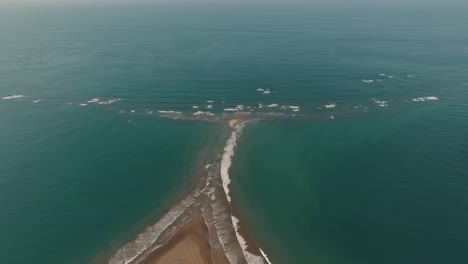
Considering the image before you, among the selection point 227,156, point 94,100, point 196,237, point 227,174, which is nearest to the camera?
point 196,237

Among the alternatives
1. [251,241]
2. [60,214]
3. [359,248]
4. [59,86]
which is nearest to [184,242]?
[251,241]

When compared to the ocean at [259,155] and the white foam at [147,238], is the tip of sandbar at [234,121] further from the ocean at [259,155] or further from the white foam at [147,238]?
the white foam at [147,238]

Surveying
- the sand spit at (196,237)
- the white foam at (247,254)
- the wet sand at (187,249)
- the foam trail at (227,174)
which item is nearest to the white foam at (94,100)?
the foam trail at (227,174)

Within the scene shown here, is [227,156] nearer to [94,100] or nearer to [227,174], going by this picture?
[227,174]

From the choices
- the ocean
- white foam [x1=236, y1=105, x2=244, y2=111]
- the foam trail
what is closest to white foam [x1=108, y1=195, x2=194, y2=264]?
the ocean

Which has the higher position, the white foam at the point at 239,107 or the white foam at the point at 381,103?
the white foam at the point at 381,103

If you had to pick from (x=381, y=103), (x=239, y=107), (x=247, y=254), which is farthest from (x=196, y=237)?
(x=381, y=103)
